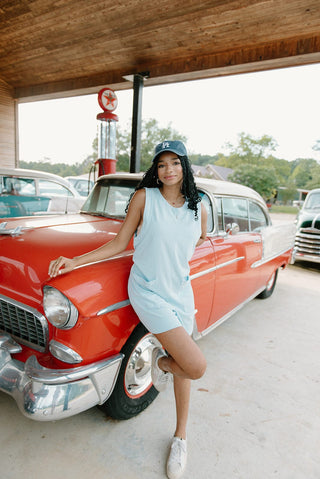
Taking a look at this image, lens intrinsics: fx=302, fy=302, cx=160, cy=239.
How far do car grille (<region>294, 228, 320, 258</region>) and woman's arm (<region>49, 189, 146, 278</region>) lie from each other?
19.2 ft

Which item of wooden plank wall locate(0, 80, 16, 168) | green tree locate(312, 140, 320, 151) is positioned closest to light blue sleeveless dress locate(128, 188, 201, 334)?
wooden plank wall locate(0, 80, 16, 168)

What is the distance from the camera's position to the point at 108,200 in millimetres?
3213

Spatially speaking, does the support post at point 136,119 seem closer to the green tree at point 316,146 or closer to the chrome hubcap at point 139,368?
the chrome hubcap at point 139,368

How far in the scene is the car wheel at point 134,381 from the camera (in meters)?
1.84

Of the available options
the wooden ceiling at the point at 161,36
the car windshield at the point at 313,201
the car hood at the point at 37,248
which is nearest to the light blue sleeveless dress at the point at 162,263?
the car hood at the point at 37,248

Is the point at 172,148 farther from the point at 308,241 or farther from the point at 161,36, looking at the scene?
the point at 308,241

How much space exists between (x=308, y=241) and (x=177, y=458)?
20.0ft

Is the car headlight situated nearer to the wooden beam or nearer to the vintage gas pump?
the vintage gas pump

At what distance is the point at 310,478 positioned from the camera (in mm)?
1723

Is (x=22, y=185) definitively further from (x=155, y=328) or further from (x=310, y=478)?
(x=310, y=478)

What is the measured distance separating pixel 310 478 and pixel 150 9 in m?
5.74

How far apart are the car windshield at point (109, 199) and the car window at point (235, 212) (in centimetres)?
95

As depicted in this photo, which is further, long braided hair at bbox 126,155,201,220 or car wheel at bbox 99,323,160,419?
car wheel at bbox 99,323,160,419

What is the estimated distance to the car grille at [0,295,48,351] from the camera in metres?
1.69
